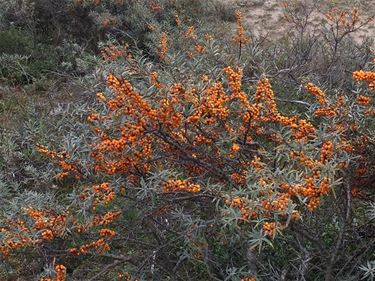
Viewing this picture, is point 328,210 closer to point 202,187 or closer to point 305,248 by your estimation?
point 305,248

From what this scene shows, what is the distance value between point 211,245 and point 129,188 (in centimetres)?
58

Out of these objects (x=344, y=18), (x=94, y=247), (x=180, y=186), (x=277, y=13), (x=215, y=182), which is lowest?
(x=277, y=13)

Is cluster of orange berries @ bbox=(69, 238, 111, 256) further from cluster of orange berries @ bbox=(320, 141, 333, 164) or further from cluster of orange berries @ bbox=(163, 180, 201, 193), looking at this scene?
cluster of orange berries @ bbox=(320, 141, 333, 164)

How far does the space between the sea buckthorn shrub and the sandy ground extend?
458cm

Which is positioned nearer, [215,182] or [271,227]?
[271,227]

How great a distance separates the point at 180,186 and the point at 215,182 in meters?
0.33

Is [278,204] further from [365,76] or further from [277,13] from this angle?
[277,13]

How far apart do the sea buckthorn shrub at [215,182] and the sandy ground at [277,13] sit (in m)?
4.58

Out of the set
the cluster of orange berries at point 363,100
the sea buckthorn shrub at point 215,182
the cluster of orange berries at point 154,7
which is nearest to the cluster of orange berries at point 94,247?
the sea buckthorn shrub at point 215,182

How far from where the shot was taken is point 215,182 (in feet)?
9.41

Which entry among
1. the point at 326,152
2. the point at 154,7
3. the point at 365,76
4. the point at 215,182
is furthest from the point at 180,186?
the point at 154,7

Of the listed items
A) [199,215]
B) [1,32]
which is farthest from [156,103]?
[1,32]

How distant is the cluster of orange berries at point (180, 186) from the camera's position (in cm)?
255

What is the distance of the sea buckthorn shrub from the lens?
2541 millimetres
